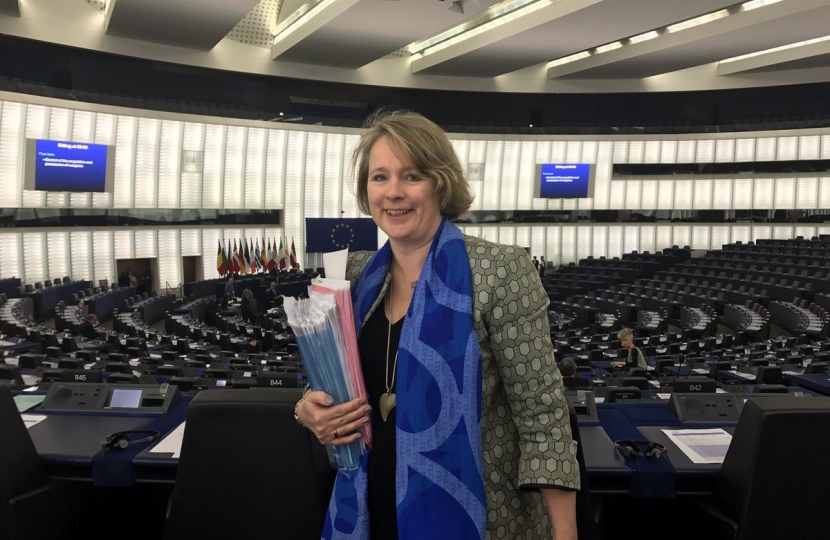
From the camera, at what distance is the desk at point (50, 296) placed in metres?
15.8

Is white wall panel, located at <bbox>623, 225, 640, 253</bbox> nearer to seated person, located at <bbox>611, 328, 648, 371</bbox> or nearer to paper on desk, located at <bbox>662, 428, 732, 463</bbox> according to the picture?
seated person, located at <bbox>611, 328, 648, 371</bbox>

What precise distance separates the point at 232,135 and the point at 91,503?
23.1m

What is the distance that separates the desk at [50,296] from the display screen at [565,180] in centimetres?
1906

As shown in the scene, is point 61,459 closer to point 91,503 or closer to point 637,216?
point 91,503

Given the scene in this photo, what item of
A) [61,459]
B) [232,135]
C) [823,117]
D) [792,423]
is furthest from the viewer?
[823,117]

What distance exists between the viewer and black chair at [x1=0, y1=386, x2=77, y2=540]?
2.00 metres

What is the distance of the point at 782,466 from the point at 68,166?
21.3 m

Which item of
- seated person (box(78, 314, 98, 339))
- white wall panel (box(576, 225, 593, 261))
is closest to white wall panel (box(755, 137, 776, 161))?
white wall panel (box(576, 225, 593, 261))

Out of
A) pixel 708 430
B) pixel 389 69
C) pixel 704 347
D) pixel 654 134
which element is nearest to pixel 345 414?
pixel 708 430

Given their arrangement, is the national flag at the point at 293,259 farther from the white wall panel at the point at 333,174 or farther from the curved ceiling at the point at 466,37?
the curved ceiling at the point at 466,37

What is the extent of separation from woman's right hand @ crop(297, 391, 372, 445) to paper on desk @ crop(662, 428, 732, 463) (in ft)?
4.59

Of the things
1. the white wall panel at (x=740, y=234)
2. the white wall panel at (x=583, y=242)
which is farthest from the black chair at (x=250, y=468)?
the white wall panel at (x=740, y=234)

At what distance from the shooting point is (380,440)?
1.50 m

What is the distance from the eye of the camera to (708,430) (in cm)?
257
